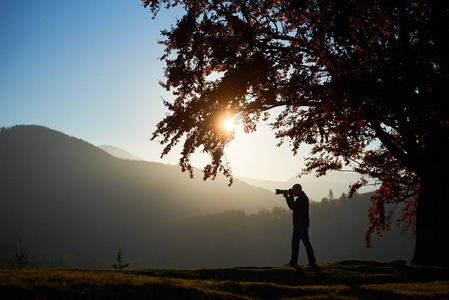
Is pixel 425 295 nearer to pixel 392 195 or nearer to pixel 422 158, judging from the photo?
pixel 422 158

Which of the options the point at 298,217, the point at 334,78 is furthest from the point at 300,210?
the point at 334,78

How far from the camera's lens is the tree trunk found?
41.5 feet

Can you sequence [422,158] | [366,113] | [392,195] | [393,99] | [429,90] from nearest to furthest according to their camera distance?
1. [393,99]
2. [366,113]
3. [429,90]
4. [422,158]
5. [392,195]

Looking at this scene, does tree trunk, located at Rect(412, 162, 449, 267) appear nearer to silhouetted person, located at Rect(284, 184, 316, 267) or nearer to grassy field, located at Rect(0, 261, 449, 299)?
grassy field, located at Rect(0, 261, 449, 299)

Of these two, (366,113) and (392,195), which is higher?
(366,113)

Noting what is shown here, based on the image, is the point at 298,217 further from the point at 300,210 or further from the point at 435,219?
the point at 435,219

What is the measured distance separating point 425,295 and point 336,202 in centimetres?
15347

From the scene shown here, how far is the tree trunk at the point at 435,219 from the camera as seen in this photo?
12648mm

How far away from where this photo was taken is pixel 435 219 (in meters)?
13.0

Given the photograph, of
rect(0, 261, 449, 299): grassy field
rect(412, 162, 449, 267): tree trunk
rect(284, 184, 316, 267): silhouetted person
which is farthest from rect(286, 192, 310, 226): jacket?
rect(412, 162, 449, 267): tree trunk

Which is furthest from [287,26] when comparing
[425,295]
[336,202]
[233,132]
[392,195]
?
[336,202]

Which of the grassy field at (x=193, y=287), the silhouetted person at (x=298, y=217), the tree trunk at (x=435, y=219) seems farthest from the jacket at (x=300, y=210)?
the tree trunk at (x=435, y=219)

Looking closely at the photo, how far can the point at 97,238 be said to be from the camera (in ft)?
648

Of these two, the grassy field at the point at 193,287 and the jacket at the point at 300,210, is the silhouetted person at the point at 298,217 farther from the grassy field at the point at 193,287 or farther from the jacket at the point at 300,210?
the grassy field at the point at 193,287
